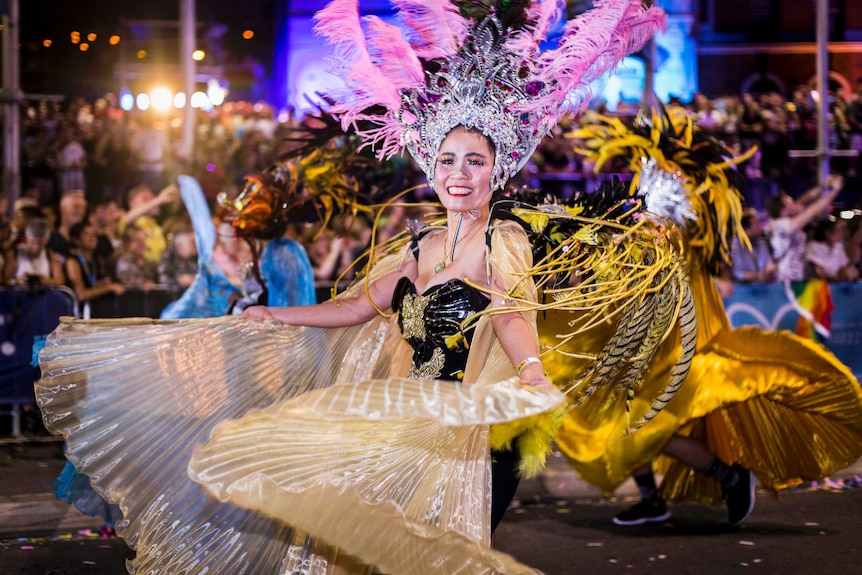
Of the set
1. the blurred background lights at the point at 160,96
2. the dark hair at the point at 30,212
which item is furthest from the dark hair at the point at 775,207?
the blurred background lights at the point at 160,96

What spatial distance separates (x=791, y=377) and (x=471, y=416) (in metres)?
3.04

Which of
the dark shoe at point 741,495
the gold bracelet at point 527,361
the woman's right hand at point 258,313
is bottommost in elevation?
the dark shoe at point 741,495

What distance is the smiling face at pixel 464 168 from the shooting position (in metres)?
3.91

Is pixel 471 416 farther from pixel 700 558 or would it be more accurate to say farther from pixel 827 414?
pixel 827 414

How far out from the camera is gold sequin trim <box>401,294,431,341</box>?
3.93 metres

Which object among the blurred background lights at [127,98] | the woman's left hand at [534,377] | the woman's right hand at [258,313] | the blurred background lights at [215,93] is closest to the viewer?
the woman's left hand at [534,377]

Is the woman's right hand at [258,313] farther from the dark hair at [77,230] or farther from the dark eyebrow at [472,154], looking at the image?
the dark hair at [77,230]

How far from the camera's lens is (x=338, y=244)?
9594 millimetres

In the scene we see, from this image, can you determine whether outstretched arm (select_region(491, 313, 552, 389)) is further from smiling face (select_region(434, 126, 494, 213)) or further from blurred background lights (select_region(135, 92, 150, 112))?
blurred background lights (select_region(135, 92, 150, 112))

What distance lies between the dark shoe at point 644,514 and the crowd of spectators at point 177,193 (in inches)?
118

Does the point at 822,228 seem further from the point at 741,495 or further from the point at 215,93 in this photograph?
the point at 215,93

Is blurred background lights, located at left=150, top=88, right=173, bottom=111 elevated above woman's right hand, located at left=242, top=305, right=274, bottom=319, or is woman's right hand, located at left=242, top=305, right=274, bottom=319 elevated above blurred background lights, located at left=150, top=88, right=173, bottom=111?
blurred background lights, located at left=150, top=88, right=173, bottom=111

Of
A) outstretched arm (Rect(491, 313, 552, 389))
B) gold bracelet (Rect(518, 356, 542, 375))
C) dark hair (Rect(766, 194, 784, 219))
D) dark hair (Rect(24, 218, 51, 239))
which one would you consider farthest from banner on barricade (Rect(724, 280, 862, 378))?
gold bracelet (Rect(518, 356, 542, 375))

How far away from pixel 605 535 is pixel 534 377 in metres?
2.69
